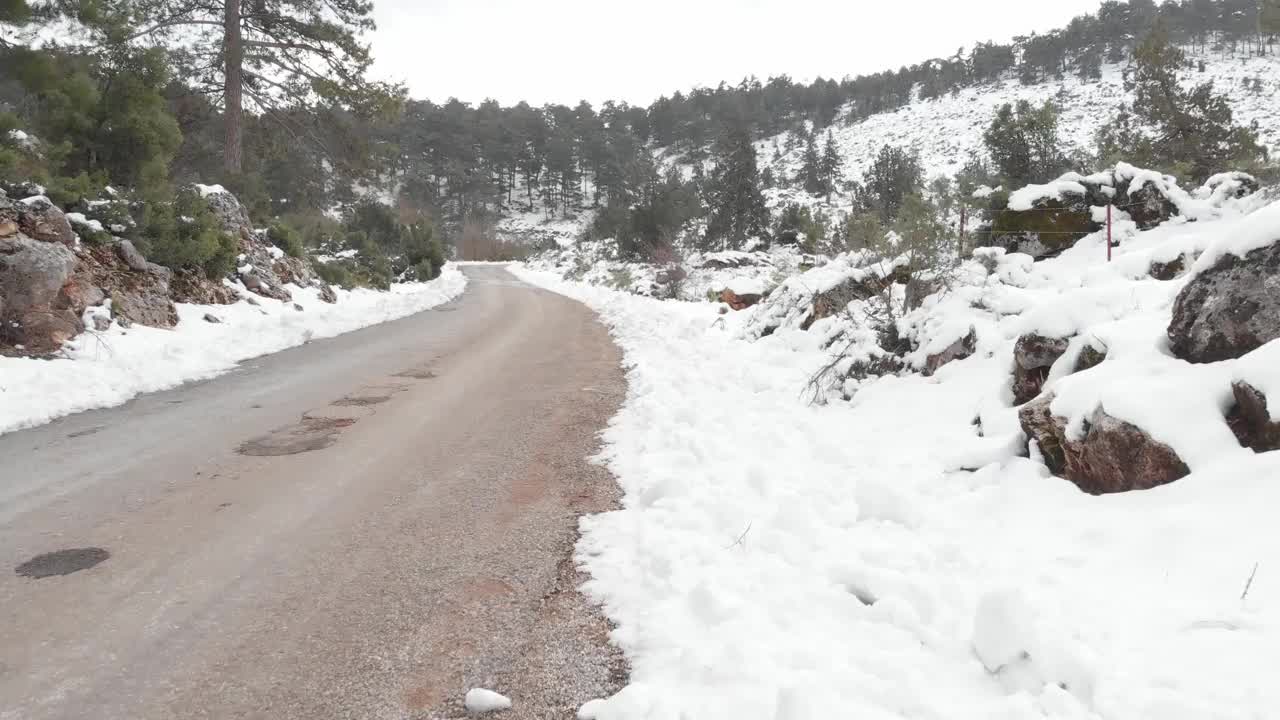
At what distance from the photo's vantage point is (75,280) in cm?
874

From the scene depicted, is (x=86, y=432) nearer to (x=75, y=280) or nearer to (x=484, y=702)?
(x=75, y=280)

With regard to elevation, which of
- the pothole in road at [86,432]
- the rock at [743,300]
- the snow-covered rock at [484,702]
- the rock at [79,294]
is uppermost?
the rock at [79,294]

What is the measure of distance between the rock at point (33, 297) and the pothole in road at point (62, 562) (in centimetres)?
580

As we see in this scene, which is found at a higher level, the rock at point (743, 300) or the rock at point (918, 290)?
the rock at point (918, 290)

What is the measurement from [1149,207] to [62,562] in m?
13.1

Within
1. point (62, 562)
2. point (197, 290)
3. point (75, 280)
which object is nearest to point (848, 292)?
point (62, 562)

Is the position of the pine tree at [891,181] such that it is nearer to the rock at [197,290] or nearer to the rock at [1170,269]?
the rock at [1170,269]

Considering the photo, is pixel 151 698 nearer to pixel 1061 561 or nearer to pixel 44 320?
pixel 1061 561

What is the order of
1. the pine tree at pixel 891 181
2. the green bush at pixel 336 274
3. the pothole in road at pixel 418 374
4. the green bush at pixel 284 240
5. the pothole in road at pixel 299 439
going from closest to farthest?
the pothole in road at pixel 299 439 < the pothole in road at pixel 418 374 < the green bush at pixel 284 240 < the green bush at pixel 336 274 < the pine tree at pixel 891 181

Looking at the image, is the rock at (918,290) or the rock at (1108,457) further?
the rock at (918,290)

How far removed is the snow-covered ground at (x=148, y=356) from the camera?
6.34m

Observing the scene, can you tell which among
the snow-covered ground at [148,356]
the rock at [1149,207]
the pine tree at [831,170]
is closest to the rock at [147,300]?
the snow-covered ground at [148,356]

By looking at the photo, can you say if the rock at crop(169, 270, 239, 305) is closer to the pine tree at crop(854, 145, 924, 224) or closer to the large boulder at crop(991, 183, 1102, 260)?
the large boulder at crop(991, 183, 1102, 260)

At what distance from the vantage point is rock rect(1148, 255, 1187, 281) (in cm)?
591
